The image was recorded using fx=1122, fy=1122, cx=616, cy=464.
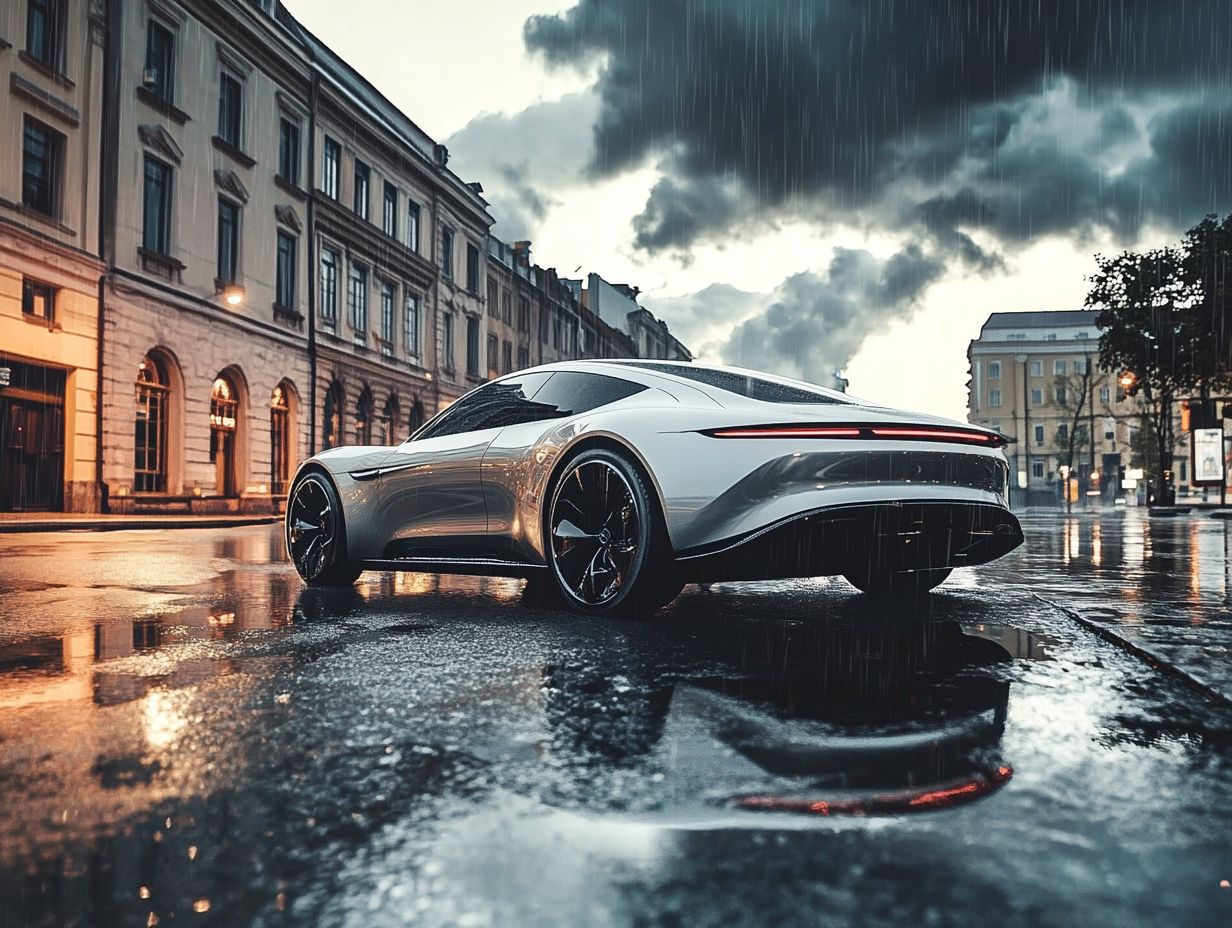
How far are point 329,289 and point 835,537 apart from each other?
29.7 metres

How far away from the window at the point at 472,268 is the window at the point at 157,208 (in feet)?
63.7

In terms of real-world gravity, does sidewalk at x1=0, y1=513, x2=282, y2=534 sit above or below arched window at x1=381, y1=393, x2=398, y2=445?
below

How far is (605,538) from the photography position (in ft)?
16.8

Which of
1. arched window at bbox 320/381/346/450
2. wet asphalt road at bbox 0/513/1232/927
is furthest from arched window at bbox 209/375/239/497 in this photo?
wet asphalt road at bbox 0/513/1232/927

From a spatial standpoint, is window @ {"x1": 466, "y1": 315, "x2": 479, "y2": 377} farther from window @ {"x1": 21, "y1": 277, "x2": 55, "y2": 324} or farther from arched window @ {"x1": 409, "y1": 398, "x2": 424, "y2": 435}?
window @ {"x1": 21, "y1": 277, "x2": 55, "y2": 324}

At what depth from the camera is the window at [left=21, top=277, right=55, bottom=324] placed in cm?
2055

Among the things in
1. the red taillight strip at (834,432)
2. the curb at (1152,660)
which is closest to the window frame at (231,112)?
the red taillight strip at (834,432)

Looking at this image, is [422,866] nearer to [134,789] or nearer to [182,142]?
[134,789]

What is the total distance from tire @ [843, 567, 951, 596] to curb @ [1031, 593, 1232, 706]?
1163 millimetres

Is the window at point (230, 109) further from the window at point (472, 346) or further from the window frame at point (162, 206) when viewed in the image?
the window at point (472, 346)

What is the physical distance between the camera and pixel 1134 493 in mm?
71562

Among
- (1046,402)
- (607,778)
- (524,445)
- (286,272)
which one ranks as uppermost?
(1046,402)

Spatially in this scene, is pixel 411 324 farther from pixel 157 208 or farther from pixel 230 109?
pixel 157 208

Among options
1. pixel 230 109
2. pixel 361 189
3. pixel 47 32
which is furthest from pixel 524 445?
pixel 361 189
